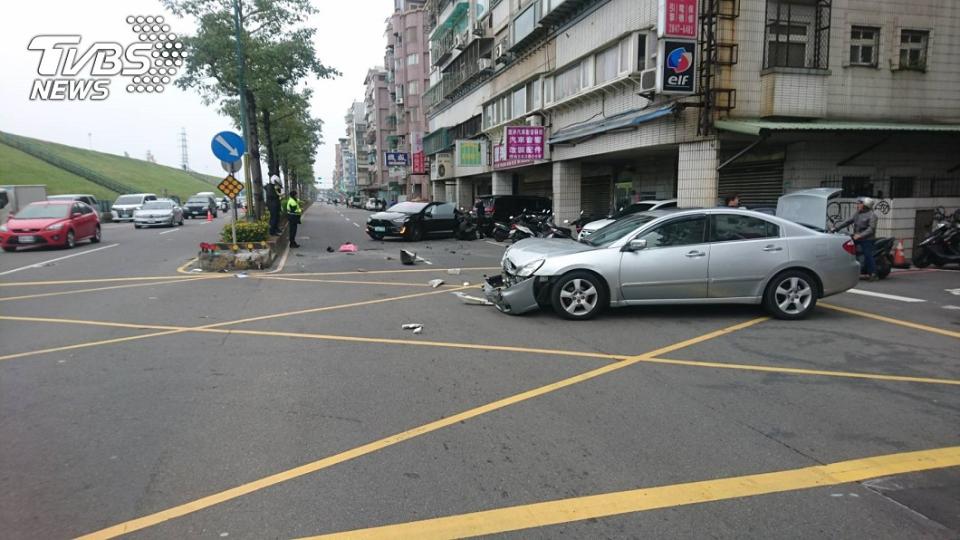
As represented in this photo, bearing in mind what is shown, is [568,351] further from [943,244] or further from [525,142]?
[525,142]

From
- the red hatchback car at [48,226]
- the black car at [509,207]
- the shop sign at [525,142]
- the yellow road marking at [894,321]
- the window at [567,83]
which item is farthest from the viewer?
the shop sign at [525,142]

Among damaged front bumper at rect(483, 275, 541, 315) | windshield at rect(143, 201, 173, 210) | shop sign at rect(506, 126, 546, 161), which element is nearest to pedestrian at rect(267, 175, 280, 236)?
shop sign at rect(506, 126, 546, 161)

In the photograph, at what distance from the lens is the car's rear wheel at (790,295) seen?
8.03 m

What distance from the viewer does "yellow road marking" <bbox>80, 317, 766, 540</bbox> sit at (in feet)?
10.2

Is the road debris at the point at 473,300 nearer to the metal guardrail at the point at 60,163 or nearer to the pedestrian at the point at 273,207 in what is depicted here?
the pedestrian at the point at 273,207

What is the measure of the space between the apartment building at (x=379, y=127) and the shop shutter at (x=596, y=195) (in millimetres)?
57514

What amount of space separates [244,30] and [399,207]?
897 centimetres

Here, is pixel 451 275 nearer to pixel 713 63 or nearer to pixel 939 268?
pixel 713 63

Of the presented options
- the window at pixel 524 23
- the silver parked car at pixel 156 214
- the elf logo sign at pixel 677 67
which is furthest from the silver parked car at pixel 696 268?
the silver parked car at pixel 156 214

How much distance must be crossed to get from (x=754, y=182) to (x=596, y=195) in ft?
34.1

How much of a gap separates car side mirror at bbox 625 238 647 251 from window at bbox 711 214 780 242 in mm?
1045

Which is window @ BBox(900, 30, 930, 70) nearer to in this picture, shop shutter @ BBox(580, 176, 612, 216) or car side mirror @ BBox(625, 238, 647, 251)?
shop shutter @ BBox(580, 176, 612, 216)

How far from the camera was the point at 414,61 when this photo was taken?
2749 inches

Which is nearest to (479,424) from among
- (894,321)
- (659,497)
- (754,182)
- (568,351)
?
(659,497)
